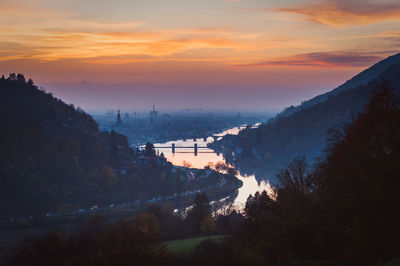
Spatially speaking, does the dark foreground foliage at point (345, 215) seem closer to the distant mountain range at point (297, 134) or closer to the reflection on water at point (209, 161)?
the reflection on water at point (209, 161)

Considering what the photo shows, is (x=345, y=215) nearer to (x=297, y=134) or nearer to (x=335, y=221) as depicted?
(x=335, y=221)

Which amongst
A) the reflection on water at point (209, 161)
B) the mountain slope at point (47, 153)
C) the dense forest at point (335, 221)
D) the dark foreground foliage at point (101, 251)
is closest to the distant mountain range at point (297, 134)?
the reflection on water at point (209, 161)

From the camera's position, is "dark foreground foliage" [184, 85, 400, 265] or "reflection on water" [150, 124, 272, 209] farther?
"reflection on water" [150, 124, 272, 209]

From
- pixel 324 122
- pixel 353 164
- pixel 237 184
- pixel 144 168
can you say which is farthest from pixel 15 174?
pixel 324 122

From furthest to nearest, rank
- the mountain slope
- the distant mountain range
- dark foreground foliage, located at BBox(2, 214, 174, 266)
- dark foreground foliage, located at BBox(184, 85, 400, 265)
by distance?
the distant mountain range < the mountain slope < dark foreground foliage, located at BBox(2, 214, 174, 266) < dark foreground foliage, located at BBox(184, 85, 400, 265)

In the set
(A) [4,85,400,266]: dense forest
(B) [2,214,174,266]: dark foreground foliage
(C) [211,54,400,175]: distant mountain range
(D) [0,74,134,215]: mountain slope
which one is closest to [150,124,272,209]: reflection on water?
(C) [211,54,400,175]: distant mountain range

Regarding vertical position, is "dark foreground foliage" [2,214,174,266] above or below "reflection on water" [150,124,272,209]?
above

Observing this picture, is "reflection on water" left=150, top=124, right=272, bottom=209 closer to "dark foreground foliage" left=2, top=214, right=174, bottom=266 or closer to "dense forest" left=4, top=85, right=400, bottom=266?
"dark foreground foliage" left=2, top=214, right=174, bottom=266
